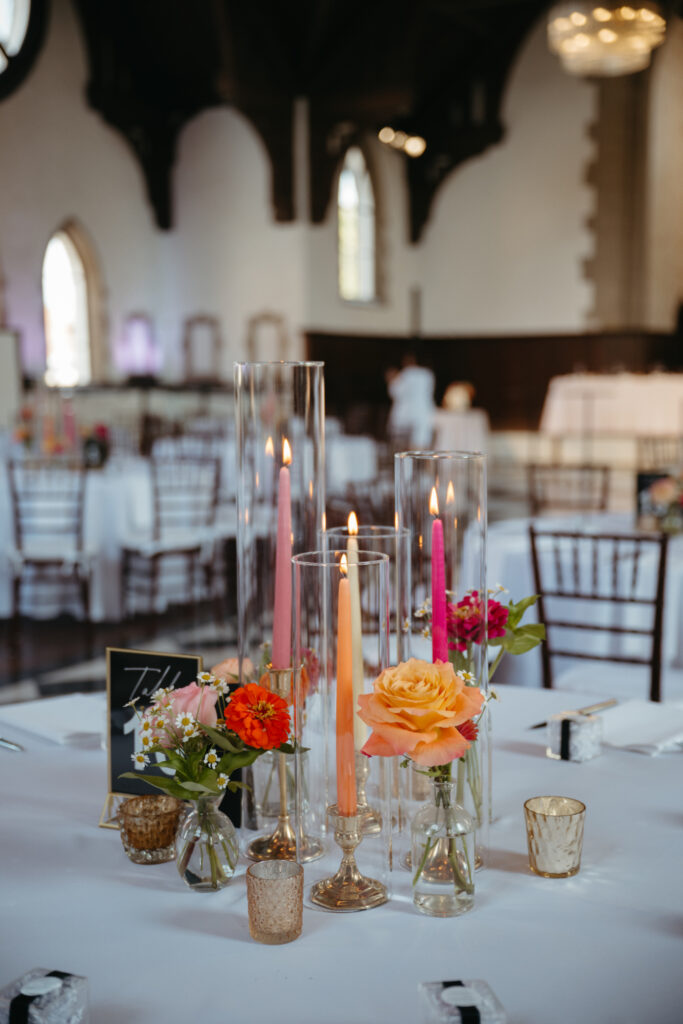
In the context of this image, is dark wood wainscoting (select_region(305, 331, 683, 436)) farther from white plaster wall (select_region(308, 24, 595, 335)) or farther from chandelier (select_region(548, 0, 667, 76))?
chandelier (select_region(548, 0, 667, 76))

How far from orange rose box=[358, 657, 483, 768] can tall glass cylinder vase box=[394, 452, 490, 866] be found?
12 cm

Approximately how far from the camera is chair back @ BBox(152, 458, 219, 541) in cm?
591

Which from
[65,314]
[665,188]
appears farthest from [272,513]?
[665,188]

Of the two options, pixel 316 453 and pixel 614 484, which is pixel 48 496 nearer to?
pixel 316 453

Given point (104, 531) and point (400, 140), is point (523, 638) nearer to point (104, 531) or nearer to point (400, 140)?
point (104, 531)

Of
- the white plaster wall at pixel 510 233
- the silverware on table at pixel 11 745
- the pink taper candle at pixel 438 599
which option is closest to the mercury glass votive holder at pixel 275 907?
the pink taper candle at pixel 438 599

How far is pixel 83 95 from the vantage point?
12.3 m

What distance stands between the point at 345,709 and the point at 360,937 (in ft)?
0.69

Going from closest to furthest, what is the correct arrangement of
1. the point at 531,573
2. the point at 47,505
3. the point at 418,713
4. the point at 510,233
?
the point at 418,713, the point at 531,573, the point at 47,505, the point at 510,233

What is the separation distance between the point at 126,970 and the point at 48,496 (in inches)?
199

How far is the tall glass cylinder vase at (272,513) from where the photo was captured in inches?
48.4

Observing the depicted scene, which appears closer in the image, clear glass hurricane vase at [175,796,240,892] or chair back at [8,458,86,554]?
clear glass hurricane vase at [175,796,240,892]

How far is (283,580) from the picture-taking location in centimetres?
122

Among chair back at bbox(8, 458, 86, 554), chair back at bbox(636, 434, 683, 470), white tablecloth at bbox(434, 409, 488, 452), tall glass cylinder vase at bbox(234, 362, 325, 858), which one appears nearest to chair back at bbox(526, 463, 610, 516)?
chair back at bbox(636, 434, 683, 470)
